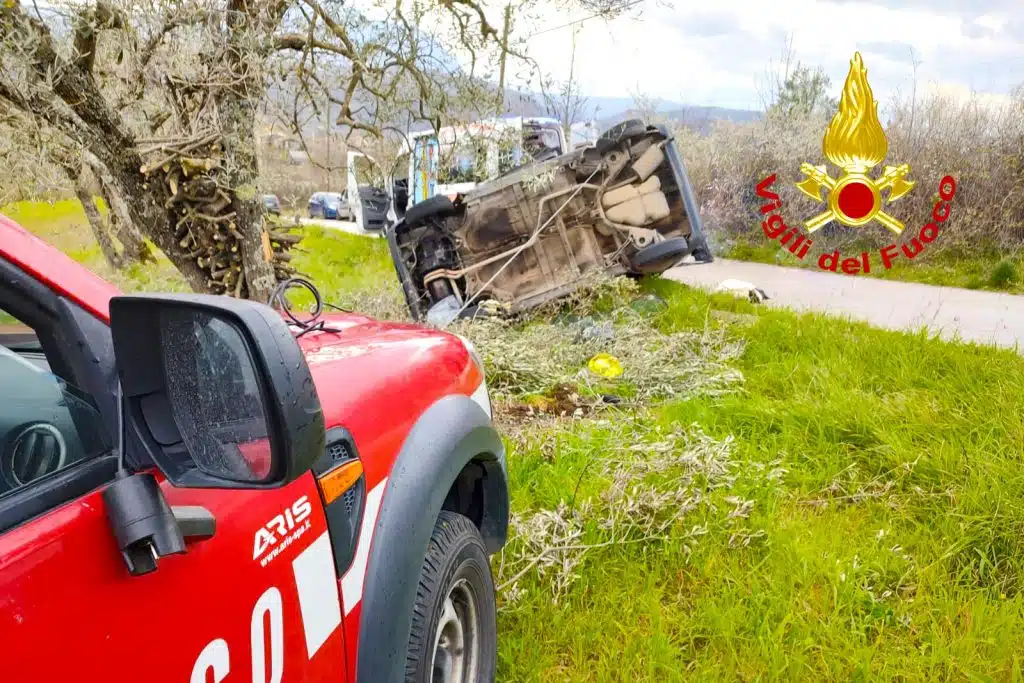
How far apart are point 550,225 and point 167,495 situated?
722 centimetres

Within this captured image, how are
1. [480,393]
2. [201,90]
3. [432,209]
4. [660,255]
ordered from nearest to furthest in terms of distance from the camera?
[480,393], [201,90], [660,255], [432,209]

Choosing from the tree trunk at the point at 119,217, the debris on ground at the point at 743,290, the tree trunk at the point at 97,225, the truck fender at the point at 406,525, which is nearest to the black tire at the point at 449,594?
the truck fender at the point at 406,525

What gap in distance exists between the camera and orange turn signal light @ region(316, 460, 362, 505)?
4.75 feet

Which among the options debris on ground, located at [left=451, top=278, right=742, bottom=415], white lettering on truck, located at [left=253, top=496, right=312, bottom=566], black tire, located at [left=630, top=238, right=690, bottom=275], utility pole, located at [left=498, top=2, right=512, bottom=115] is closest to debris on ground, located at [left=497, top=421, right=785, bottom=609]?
debris on ground, located at [left=451, top=278, right=742, bottom=415]

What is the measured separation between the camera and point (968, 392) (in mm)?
4355

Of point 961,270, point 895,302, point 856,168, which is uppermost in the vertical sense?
point 856,168

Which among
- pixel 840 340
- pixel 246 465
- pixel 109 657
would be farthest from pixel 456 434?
pixel 840 340

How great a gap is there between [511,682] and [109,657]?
1.86 m

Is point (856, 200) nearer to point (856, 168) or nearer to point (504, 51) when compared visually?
point (856, 168)

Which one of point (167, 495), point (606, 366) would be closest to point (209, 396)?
point (167, 495)

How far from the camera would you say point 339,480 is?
4.91 ft

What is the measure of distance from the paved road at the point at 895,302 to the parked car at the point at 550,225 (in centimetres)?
149

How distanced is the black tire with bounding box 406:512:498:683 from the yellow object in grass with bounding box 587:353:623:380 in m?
3.48

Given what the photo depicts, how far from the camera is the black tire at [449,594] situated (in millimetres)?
1769
